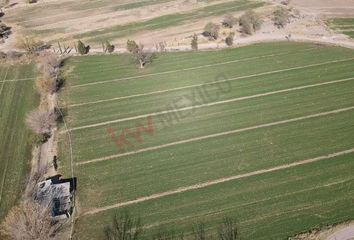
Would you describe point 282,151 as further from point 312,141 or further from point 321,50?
point 321,50

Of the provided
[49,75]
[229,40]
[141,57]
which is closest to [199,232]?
[141,57]

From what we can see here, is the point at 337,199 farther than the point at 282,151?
No

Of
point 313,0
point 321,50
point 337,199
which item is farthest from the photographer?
point 313,0

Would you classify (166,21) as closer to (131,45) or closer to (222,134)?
(131,45)

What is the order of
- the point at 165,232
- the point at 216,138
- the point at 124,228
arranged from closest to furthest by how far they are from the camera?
the point at 165,232
the point at 124,228
the point at 216,138

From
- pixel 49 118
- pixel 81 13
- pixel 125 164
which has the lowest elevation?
pixel 125 164

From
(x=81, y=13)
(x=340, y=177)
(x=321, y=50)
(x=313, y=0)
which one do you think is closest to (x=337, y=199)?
(x=340, y=177)

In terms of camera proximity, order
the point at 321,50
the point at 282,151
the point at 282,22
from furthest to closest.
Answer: the point at 282,22, the point at 321,50, the point at 282,151
